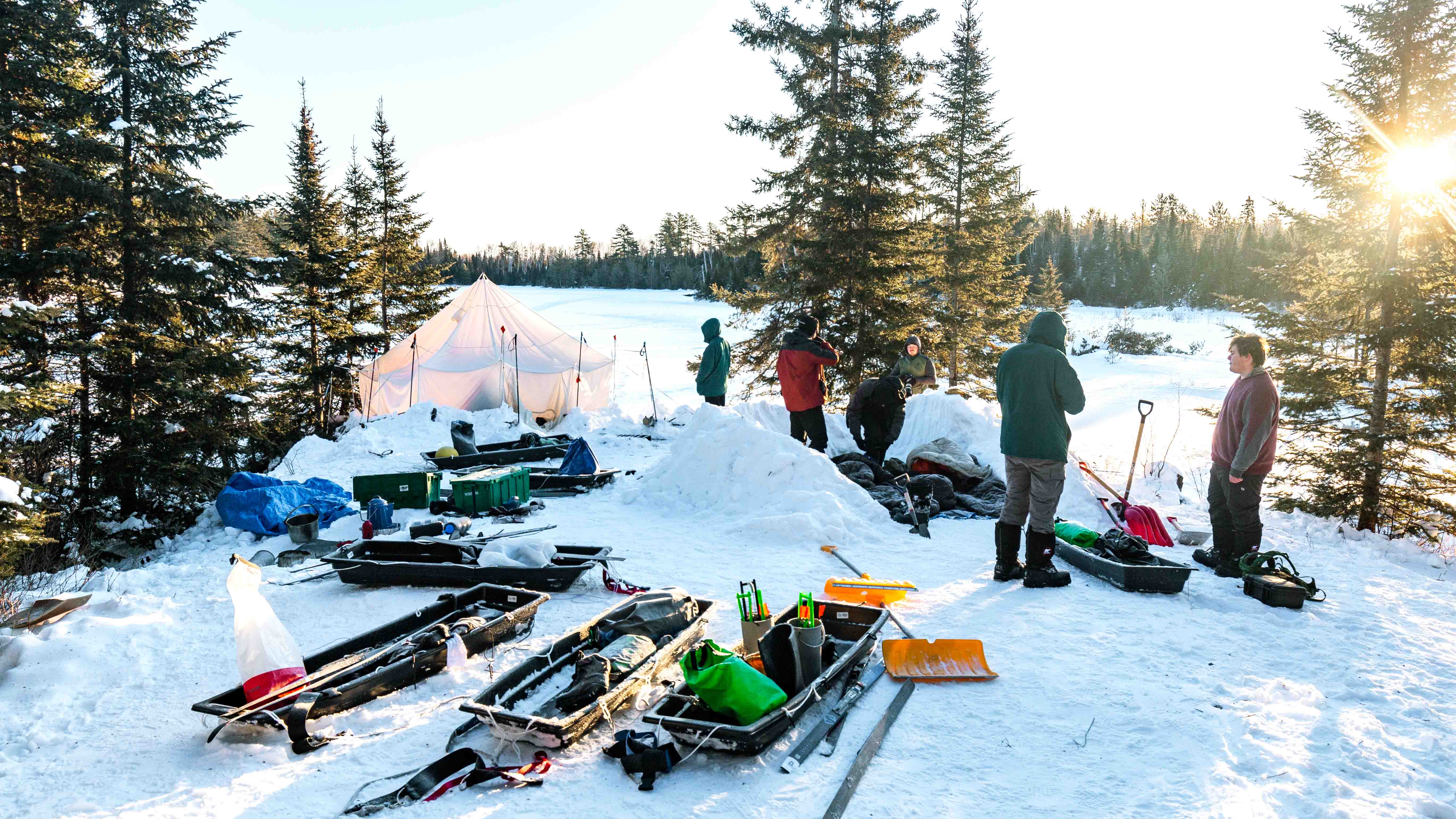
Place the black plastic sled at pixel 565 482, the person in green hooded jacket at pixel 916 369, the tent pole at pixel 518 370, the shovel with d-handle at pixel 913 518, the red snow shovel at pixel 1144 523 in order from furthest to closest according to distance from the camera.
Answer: the tent pole at pixel 518 370
the person in green hooded jacket at pixel 916 369
the black plastic sled at pixel 565 482
the shovel with d-handle at pixel 913 518
the red snow shovel at pixel 1144 523

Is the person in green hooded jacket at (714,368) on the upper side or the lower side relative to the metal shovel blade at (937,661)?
upper

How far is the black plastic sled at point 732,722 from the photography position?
10.0 ft

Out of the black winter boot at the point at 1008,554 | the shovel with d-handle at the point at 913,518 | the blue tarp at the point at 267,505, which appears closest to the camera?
the black winter boot at the point at 1008,554

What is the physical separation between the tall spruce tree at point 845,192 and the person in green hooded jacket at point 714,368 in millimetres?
3067

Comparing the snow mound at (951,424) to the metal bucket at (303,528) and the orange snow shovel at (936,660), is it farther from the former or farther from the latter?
the metal bucket at (303,528)

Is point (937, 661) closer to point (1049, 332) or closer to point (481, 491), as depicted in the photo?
point (1049, 332)

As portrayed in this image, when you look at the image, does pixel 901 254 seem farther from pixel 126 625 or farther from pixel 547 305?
pixel 547 305

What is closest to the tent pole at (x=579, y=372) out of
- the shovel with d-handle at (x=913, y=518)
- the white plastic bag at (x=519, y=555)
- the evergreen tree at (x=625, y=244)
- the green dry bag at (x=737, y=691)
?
the shovel with d-handle at (x=913, y=518)

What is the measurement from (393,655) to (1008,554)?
4246 millimetres

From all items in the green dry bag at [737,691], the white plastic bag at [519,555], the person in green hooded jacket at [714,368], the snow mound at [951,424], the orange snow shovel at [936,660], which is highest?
the person in green hooded jacket at [714,368]

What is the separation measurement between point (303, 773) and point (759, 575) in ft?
11.1

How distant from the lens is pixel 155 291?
36.9 ft

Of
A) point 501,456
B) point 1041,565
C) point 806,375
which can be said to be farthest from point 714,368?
point 1041,565

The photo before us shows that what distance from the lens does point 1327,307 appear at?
898 cm
